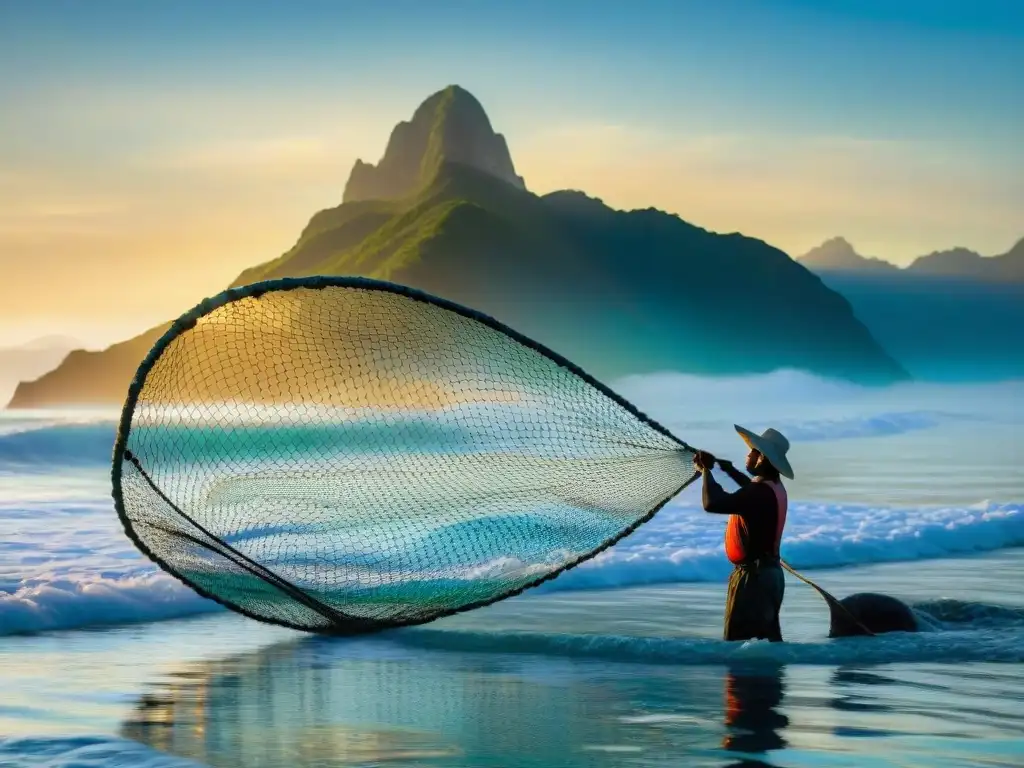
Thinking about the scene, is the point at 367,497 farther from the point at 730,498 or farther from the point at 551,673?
the point at 730,498

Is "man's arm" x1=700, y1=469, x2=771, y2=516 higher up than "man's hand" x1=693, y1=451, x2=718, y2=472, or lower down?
lower down

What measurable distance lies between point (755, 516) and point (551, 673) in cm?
154

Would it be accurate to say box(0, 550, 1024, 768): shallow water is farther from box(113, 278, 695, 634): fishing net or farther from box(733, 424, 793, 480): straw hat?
box(733, 424, 793, 480): straw hat

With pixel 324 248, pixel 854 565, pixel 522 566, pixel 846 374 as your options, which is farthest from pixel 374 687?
pixel 324 248

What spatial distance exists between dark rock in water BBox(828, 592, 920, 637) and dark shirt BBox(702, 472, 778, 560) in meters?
1.25

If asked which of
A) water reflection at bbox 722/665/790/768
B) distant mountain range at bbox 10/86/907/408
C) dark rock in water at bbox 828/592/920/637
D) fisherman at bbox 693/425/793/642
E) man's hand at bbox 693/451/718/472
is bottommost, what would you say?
water reflection at bbox 722/665/790/768

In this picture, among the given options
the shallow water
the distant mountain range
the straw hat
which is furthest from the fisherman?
the distant mountain range

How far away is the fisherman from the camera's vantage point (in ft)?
27.6

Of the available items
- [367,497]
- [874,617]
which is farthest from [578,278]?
[874,617]

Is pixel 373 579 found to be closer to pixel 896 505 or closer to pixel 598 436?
pixel 598 436

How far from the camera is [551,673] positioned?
8.48m

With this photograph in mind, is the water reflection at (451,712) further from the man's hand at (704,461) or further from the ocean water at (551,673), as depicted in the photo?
the man's hand at (704,461)

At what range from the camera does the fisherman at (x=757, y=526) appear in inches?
332

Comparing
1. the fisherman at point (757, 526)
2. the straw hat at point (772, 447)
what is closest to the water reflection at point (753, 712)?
the fisherman at point (757, 526)
